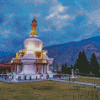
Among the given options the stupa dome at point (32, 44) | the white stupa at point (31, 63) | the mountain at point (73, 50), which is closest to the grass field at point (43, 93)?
the white stupa at point (31, 63)

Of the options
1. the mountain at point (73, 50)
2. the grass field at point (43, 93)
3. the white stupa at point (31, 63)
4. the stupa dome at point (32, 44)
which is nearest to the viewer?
the grass field at point (43, 93)

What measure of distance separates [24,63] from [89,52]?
124871 millimetres

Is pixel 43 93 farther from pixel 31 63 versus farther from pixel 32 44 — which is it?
pixel 32 44

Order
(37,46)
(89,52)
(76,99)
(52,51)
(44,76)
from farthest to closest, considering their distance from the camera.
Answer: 1. (52,51)
2. (89,52)
3. (37,46)
4. (44,76)
5. (76,99)

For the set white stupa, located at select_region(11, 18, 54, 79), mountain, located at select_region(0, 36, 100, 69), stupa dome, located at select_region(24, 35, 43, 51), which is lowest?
white stupa, located at select_region(11, 18, 54, 79)

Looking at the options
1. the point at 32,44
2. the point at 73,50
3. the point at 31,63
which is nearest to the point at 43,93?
the point at 31,63

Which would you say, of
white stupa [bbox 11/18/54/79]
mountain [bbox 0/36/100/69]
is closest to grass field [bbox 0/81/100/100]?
white stupa [bbox 11/18/54/79]

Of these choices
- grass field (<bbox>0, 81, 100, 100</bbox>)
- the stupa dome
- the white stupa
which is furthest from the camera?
the stupa dome

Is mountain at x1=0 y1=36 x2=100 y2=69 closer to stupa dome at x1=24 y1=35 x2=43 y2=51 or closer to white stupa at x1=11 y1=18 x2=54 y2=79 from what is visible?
stupa dome at x1=24 y1=35 x2=43 y2=51

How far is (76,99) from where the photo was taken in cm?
1007

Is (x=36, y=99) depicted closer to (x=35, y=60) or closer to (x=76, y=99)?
(x=76, y=99)

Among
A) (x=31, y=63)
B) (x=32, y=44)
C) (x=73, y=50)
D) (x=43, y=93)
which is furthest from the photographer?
(x=73, y=50)

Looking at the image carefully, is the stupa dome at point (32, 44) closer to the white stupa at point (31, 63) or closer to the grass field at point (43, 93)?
the white stupa at point (31, 63)

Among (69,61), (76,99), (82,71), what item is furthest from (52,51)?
(76,99)
